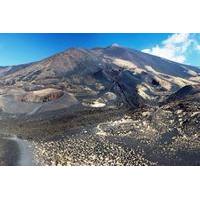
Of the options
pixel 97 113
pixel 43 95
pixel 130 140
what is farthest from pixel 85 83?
pixel 130 140

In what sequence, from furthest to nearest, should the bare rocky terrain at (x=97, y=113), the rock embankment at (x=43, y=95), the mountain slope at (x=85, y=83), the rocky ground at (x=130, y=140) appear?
the mountain slope at (x=85, y=83)
the rock embankment at (x=43, y=95)
the bare rocky terrain at (x=97, y=113)
the rocky ground at (x=130, y=140)

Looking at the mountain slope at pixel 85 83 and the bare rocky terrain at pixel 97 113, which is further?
the mountain slope at pixel 85 83

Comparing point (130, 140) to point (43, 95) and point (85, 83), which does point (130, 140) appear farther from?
point (85, 83)

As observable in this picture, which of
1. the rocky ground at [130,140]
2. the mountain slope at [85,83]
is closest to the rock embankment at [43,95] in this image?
the mountain slope at [85,83]

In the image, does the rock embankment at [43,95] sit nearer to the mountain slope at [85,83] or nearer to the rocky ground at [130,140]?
the mountain slope at [85,83]

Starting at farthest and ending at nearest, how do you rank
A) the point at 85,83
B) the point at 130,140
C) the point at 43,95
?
the point at 85,83 < the point at 43,95 < the point at 130,140

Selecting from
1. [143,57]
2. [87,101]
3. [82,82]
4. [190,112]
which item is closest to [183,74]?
[143,57]

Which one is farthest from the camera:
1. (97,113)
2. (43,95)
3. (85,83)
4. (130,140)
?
(85,83)

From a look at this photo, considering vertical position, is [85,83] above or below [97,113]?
above

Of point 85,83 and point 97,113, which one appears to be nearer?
point 97,113

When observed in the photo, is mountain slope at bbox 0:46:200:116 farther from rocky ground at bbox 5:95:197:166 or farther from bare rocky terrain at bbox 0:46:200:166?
rocky ground at bbox 5:95:197:166
